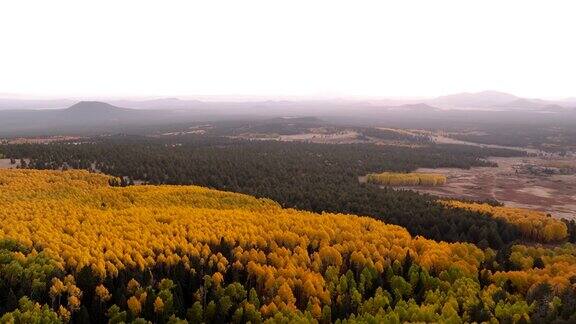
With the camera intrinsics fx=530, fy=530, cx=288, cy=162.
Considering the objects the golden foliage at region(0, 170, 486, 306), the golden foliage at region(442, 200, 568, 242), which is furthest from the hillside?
the golden foliage at region(442, 200, 568, 242)

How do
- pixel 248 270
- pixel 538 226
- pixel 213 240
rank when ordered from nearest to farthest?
pixel 248 270 → pixel 213 240 → pixel 538 226

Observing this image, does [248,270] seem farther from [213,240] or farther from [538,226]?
[538,226]

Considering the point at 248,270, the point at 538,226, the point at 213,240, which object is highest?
the point at 213,240

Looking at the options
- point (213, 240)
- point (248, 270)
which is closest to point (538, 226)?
point (248, 270)

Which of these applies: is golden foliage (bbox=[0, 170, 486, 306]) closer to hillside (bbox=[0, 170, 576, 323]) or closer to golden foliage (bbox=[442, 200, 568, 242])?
hillside (bbox=[0, 170, 576, 323])

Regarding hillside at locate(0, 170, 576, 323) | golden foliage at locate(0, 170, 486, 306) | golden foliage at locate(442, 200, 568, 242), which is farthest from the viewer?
golden foliage at locate(442, 200, 568, 242)

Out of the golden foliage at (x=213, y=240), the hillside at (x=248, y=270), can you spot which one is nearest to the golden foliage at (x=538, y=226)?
the hillside at (x=248, y=270)

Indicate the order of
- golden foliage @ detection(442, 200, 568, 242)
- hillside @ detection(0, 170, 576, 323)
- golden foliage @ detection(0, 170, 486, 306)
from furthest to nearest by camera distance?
1. golden foliage @ detection(442, 200, 568, 242)
2. golden foliage @ detection(0, 170, 486, 306)
3. hillside @ detection(0, 170, 576, 323)

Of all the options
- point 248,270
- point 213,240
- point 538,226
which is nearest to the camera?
point 248,270

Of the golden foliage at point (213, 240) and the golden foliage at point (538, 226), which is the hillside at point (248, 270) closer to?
the golden foliage at point (213, 240)
